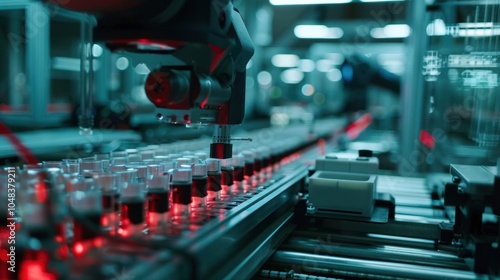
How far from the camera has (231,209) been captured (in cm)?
95

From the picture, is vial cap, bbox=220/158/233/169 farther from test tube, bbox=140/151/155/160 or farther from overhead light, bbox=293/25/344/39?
overhead light, bbox=293/25/344/39

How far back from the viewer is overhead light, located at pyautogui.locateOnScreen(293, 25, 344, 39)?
231 inches

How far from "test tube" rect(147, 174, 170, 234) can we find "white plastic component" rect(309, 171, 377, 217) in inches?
21.1

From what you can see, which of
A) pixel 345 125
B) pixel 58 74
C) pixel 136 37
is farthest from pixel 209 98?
pixel 58 74

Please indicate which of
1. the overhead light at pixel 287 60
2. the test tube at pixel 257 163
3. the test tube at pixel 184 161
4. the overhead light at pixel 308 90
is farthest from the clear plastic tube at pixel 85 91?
the overhead light at pixel 287 60

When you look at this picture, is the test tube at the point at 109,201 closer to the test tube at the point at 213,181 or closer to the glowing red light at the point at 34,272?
the glowing red light at the point at 34,272

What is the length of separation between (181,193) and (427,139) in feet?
7.49

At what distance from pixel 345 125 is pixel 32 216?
4.60 m

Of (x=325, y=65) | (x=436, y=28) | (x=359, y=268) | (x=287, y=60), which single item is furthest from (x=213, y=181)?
(x=287, y=60)

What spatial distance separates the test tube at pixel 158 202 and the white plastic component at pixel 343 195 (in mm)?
536

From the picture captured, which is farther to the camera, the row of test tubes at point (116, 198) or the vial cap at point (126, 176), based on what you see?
the vial cap at point (126, 176)

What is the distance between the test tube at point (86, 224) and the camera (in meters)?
0.64

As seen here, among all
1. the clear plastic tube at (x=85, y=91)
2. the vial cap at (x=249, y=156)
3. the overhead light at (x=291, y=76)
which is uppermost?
the overhead light at (x=291, y=76)

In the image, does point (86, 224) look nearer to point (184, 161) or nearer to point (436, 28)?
point (184, 161)
